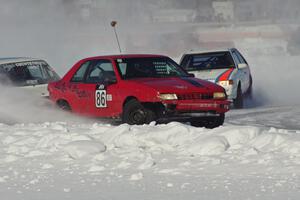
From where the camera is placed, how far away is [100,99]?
12.1 metres

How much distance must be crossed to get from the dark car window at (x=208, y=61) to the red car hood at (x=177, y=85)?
530cm

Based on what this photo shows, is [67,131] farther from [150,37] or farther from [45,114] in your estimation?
[150,37]

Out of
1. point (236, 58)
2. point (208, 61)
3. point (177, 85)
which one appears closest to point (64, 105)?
point (177, 85)

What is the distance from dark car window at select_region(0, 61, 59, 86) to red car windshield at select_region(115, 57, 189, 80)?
308 cm

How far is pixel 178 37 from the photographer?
4272 cm

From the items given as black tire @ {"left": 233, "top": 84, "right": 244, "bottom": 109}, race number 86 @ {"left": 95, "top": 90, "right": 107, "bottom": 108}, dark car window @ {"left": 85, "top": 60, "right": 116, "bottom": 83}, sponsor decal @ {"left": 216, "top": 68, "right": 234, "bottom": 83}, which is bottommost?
black tire @ {"left": 233, "top": 84, "right": 244, "bottom": 109}

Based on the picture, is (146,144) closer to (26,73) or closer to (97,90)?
(97,90)

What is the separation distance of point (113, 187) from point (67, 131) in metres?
2.82

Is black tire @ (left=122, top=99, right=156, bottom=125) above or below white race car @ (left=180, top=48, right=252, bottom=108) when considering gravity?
above

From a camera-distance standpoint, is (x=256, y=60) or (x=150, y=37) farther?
(x=150, y=37)

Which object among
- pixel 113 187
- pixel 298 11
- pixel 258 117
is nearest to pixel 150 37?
pixel 298 11

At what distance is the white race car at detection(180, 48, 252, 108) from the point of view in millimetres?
16484

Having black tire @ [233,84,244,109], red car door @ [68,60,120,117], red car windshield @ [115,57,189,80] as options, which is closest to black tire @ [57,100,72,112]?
red car door @ [68,60,120,117]

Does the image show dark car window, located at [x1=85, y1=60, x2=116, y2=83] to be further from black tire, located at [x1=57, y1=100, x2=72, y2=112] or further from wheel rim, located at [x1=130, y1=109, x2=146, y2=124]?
wheel rim, located at [x1=130, y1=109, x2=146, y2=124]
